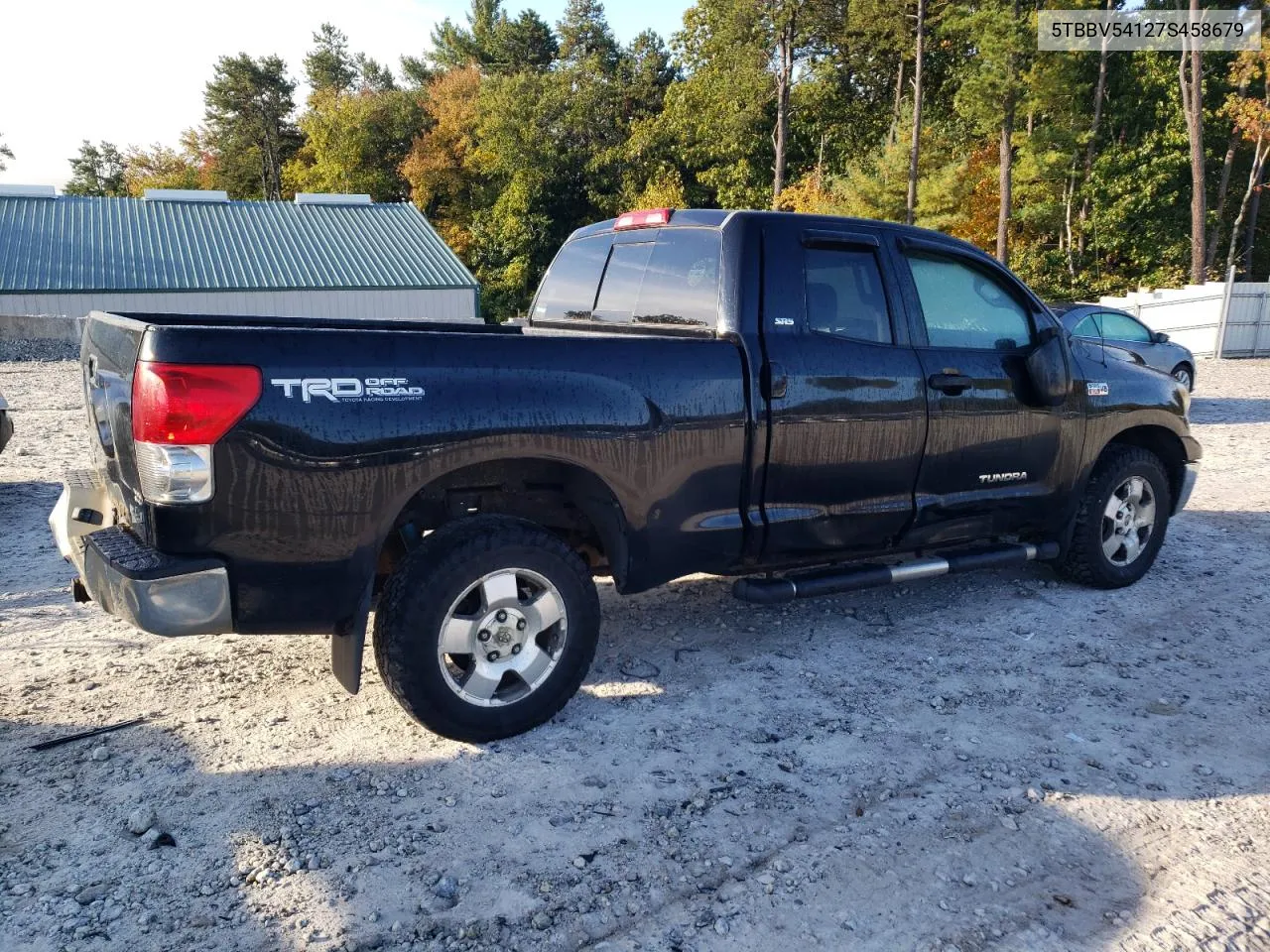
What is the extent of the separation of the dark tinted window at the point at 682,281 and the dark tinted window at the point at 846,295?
46cm

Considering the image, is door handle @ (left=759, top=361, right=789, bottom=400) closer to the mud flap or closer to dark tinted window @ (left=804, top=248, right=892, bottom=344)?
dark tinted window @ (left=804, top=248, right=892, bottom=344)

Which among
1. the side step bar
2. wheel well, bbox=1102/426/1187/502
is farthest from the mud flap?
wheel well, bbox=1102/426/1187/502

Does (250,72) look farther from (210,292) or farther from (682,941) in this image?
(682,941)

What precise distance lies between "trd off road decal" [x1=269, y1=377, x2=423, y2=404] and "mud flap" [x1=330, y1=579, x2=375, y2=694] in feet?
2.21

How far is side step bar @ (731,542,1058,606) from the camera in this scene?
4328mm

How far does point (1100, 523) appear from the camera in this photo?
548 cm

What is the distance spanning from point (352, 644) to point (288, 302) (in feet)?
91.1

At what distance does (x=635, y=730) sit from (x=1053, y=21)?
3873 cm

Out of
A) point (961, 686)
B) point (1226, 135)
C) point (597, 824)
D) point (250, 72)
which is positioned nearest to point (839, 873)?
point (597, 824)

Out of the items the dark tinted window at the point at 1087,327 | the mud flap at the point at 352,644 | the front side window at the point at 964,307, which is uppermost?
the dark tinted window at the point at 1087,327

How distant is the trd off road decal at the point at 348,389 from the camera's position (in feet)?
10.2

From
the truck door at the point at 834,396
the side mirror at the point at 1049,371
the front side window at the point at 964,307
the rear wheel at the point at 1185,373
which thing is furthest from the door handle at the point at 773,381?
the rear wheel at the point at 1185,373

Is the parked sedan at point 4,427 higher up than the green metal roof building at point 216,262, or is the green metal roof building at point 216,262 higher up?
the green metal roof building at point 216,262

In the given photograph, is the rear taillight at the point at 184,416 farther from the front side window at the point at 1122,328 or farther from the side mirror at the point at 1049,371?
the front side window at the point at 1122,328
